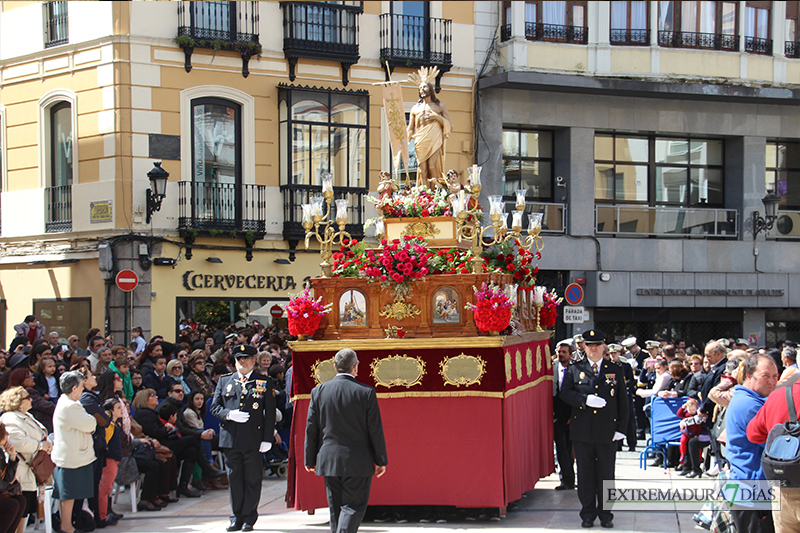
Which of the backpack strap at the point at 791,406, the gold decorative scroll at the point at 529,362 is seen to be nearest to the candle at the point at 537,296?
the gold decorative scroll at the point at 529,362

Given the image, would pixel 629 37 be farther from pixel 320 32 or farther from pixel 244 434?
pixel 244 434

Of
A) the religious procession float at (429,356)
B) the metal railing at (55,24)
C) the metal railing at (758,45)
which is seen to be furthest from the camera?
the metal railing at (758,45)

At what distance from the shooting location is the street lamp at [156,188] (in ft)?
60.1

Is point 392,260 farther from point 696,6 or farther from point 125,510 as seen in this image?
point 696,6

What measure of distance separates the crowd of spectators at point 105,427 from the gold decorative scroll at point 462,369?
2930mm

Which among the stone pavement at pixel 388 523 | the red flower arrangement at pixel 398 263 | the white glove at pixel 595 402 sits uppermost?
the red flower arrangement at pixel 398 263

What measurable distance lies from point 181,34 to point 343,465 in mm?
14778

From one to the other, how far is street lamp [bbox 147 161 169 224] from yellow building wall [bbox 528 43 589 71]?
9.51m

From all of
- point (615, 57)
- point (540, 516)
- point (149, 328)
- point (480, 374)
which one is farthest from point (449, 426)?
point (615, 57)

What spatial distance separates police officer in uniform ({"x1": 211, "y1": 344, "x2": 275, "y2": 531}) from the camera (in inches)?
364

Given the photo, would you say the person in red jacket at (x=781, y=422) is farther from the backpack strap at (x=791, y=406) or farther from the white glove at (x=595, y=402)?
the white glove at (x=595, y=402)

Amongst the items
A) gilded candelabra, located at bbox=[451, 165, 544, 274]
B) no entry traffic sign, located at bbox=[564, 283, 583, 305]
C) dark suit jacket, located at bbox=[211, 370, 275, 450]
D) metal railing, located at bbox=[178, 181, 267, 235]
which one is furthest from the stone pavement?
metal railing, located at bbox=[178, 181, 267, 235]

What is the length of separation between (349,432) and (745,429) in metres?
3.18

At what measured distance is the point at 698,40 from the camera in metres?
23.6
